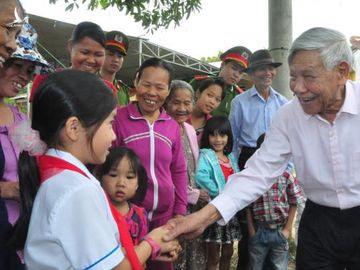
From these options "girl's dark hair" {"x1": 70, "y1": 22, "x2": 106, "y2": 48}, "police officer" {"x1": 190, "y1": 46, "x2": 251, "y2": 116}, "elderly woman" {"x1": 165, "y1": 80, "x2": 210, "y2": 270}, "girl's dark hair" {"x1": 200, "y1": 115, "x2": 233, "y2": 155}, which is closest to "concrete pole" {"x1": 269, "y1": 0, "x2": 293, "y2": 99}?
"police officer" {"x1": 190, "y1": 46, "x2": 251, "y2": 116}

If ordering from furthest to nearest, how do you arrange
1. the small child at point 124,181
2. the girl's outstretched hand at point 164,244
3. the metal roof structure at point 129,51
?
the metal roof structure at point 129,51 < the small child at point 124,181 < the girl's outstretched hand at point 164,244

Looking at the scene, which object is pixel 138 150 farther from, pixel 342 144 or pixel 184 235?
pixel 342 144

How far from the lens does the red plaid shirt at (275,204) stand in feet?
12.8

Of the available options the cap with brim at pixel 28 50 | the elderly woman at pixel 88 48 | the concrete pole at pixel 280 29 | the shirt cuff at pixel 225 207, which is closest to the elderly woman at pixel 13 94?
the cap with brim at pixel 28 50

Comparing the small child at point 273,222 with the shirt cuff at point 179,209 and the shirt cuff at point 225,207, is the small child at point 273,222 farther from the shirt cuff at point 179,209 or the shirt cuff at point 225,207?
the shirt cuff at point 225,207

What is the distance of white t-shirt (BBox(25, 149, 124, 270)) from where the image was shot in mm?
1388

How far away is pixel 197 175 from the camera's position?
371 cm

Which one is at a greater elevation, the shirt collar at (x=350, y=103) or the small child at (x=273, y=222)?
the shirt collar at (x=350, y=103)

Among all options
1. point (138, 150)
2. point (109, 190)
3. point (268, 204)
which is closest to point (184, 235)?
point (109, 190)

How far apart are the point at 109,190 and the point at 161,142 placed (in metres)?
0.60

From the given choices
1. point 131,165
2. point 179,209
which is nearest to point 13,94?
point 131,165

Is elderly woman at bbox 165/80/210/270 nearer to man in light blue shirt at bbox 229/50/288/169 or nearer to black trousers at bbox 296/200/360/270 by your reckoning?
man in light blue shirt at bbox 229/50/288/169

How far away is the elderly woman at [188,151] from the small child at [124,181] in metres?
0.94

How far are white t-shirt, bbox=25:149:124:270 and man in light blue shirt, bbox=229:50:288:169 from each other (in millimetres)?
3008
